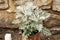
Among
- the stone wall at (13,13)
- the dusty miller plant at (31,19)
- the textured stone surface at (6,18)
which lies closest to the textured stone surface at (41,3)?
the stone wall at (13,13)

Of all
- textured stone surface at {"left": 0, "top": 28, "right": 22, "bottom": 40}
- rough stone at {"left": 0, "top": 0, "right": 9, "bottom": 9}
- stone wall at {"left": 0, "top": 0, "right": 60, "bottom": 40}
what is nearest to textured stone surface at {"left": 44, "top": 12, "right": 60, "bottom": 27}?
stone wall at {"left": 0, "top": 0, "right": 60, "bottom": 40}

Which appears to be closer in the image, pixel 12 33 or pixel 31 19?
pixel 31 19

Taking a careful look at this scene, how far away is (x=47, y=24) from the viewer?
5.23 ft

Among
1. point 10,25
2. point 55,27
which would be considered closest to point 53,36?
point 55,27

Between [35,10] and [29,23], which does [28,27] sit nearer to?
[29,23]

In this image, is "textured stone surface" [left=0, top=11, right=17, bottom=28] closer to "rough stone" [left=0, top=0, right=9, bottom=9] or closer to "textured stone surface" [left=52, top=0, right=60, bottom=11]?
"rough stone" [left=0, top=0, right=9, bottom=9]

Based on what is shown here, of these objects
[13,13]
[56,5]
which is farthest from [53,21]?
[13,13]

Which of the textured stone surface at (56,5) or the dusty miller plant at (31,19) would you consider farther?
the textured stone surface at (56,5)

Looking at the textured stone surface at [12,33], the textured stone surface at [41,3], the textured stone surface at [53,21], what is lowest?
the textured stone surface at [12,33]

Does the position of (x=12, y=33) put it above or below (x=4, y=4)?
below

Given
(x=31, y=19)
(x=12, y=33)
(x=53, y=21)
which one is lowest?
(x=12, y=33)

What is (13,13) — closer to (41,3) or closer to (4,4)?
(4,4)

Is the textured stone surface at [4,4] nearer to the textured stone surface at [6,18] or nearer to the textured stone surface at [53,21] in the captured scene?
the textured stone surface at [6,18]

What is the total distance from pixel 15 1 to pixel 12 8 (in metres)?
0.07
